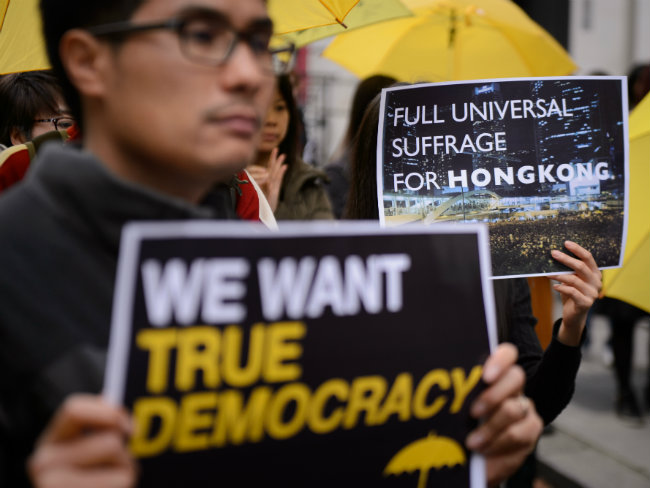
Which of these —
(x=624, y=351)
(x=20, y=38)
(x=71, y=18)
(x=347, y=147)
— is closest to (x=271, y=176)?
(x=347, y=147)

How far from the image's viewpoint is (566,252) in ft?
5.99

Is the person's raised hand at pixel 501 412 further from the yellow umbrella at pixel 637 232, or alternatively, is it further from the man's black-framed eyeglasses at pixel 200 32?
the yellow umbrella at pixel 637 232

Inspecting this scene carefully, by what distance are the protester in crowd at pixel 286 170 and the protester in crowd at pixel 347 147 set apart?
153 mm

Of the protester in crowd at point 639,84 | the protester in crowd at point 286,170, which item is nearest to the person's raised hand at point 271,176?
the protester in crowd at point 286,170

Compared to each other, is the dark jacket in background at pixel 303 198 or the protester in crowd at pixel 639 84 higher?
the protester in crowd at pixel 639 84

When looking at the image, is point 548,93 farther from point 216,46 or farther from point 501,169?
point 216,46

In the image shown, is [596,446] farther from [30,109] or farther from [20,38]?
[20,38]

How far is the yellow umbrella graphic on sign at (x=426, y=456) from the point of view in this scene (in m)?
1.06

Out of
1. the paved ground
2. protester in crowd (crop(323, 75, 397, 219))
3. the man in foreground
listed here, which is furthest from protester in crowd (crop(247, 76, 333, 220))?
the man in foreground

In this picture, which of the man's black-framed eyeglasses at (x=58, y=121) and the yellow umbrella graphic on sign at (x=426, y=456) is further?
the man's black-framed eyeglasses at (x=58, y=121)

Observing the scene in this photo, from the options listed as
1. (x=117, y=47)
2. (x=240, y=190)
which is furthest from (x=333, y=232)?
(x=240, y=190)

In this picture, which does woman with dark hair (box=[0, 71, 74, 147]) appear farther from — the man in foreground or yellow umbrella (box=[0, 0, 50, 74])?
the man in foreground

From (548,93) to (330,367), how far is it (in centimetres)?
116

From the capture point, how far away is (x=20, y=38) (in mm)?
2367
